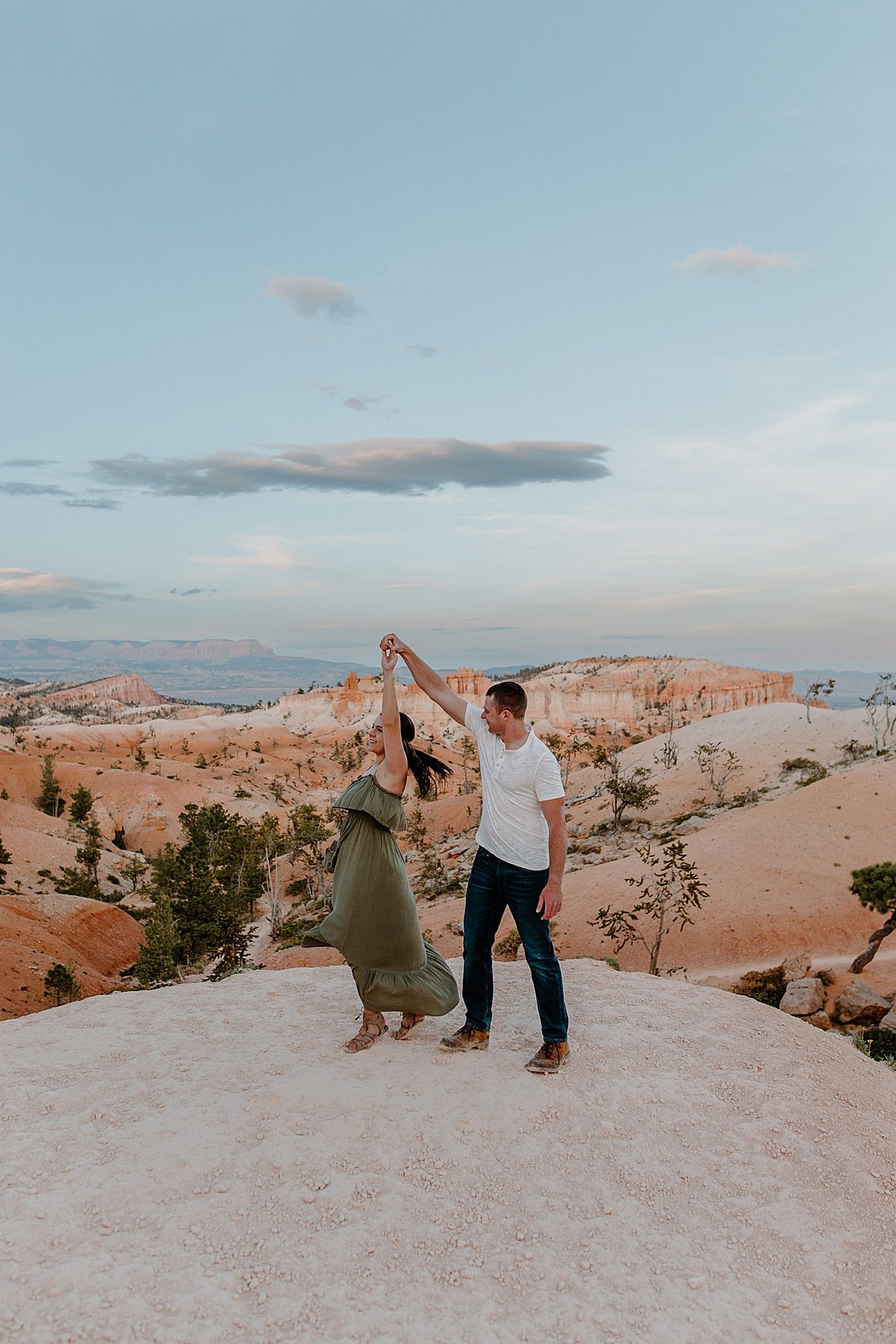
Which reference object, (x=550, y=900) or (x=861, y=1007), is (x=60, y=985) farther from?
(x=861, y=1007)

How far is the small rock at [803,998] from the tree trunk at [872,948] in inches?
91.8

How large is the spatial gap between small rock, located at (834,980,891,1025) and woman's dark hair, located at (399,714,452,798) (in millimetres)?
10638

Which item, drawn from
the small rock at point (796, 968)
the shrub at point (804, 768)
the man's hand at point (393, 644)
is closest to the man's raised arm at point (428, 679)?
the man's hand at point (393, 644)

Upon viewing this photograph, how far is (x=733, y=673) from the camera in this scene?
16312 centimetres

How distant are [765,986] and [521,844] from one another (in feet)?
40.0

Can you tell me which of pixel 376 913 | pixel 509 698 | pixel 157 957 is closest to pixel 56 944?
pixel 157 957

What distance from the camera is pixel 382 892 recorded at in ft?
20.5

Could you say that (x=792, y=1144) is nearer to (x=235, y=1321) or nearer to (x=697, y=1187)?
(x=697, y=1187)

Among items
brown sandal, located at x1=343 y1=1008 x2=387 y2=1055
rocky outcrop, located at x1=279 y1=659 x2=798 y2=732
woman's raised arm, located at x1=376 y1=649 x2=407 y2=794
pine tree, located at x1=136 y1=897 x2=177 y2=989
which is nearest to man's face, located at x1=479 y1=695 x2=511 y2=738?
woman's raised arm, located at x1=376 y1=649 x2=407 y2=794

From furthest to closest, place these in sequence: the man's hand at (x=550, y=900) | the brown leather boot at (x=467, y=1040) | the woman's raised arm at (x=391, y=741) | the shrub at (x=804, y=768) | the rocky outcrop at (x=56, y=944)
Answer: the shrub at (x=804, y=768)
the rocky outcrop at (x=56, y=944)
the brown leather boot at (x=467, y=1040)
the woman's raised arm at (x=391, y=741)
the man's hand at (x=550, y=900)

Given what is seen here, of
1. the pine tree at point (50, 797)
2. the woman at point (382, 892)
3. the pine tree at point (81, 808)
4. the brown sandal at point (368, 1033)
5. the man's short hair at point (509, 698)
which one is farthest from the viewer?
the pine tree at point (50, 797)

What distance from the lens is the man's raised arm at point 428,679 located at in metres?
6.15

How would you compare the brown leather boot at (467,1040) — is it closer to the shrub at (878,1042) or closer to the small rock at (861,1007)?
the shrub at (878,1042)

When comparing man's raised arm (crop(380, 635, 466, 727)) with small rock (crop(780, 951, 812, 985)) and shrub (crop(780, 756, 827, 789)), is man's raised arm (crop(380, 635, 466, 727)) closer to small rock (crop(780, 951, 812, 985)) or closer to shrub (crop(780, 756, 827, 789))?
small rock (crop(780, 951, 812, 985))
